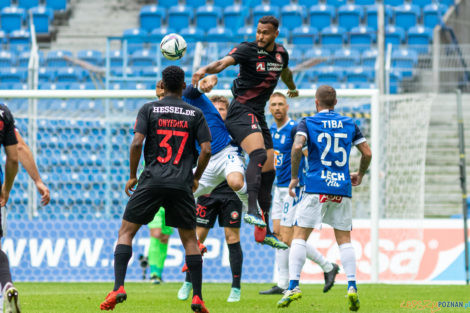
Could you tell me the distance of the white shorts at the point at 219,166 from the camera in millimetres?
7898

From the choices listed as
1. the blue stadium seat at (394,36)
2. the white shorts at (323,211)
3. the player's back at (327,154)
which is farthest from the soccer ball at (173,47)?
the blue stadium seat at (394,36)

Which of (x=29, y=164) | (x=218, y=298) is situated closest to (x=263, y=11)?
(x=218, y=298)

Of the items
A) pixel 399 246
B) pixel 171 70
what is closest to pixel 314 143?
pixel 171 70

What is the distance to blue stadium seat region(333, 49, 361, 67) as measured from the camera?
14062mm

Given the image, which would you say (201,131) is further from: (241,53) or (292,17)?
(292,17)

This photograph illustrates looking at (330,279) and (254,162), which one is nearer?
(254,162)

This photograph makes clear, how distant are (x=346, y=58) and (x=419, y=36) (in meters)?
5.15

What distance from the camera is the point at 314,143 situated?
7.02 metres

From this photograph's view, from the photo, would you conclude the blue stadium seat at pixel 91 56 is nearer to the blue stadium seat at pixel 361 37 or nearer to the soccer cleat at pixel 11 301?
the blue stadium seat at pixel 361 37

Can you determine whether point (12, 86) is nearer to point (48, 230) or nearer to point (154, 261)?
point (48, 230)

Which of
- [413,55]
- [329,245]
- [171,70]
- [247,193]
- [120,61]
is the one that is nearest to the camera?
[171,70]

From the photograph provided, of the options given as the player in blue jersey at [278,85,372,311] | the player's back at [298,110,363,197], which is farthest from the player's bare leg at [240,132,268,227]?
the player's back at [298,110,363,197]

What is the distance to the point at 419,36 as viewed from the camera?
18.6 m

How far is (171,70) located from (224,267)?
5.83 meters
